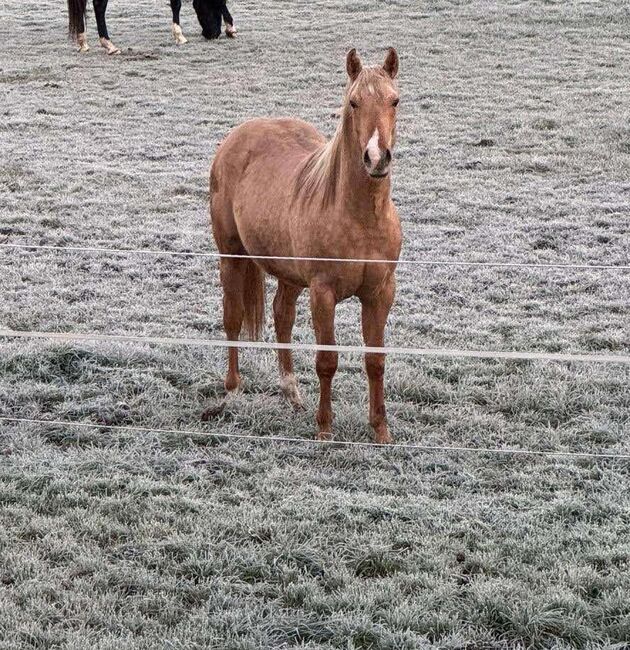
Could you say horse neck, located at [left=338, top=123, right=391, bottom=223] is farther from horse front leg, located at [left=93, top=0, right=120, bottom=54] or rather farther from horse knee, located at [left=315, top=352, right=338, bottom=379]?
horse front leg, located at [left=93, top=0, right=120, bottom=54]

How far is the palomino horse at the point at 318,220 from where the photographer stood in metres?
4.52

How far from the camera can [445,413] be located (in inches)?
212

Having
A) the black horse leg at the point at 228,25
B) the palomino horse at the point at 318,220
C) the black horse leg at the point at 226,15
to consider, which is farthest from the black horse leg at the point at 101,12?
the palomino horse at the point at 318,220

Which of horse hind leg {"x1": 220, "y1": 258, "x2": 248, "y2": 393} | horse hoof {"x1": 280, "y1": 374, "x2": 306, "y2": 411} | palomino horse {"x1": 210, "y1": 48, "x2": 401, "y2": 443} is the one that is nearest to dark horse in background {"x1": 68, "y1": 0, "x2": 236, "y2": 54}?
palomino horse {"x1": 210, "y1": 48, "x2": 401, "y2": 443}

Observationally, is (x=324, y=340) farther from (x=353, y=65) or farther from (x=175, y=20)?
(x=175, y=20)

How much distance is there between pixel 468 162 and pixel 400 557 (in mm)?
8704

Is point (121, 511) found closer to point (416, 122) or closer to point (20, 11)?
point (416, 122)

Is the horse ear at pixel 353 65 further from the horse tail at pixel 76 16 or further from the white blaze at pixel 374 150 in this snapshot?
the horse tail at pixel 76 16

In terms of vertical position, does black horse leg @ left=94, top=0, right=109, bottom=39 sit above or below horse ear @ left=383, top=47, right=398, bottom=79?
above

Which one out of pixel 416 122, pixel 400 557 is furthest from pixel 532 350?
pixel 416 122

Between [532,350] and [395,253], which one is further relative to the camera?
[532,350]

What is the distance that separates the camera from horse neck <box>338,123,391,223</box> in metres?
4.67

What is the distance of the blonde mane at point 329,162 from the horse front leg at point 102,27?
12.6 m

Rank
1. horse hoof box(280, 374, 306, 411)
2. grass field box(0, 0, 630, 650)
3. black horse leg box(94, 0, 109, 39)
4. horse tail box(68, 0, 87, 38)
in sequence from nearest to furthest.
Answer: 1. grass field box(0, 0, 630, 650)
2. horse hoof box(280, 374, 306, 411)
3. black horse leg box(94, 0, 109, 39)
4. horse tail box(68, 0, 87, 38)
